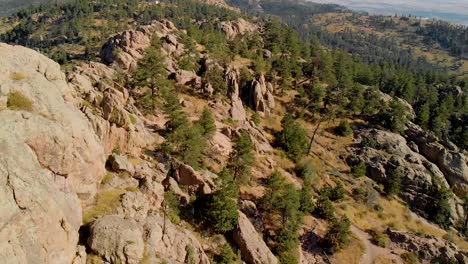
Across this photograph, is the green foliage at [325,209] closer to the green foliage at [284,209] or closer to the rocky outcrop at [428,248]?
the green foliage at [284,209]

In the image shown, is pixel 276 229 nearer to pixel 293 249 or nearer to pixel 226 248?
pixel 293 249

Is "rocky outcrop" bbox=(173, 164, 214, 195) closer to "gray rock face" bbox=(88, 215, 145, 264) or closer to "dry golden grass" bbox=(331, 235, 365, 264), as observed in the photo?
"gray rock face" bbox=(88, 215, 145, 264)

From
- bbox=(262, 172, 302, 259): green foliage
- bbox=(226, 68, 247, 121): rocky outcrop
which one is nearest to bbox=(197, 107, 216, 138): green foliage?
bbox=(262, 172, 302, 259): green foliage

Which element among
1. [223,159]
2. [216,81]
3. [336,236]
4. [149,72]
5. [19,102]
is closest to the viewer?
[19,102]

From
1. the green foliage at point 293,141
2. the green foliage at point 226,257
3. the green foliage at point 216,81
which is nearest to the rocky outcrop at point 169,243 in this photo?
the green foliage at point 226,257

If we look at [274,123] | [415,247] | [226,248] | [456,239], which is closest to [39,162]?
[226,248]

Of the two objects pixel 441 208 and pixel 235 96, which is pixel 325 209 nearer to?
pixel 441 208

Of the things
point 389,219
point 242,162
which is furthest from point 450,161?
point 242,162
